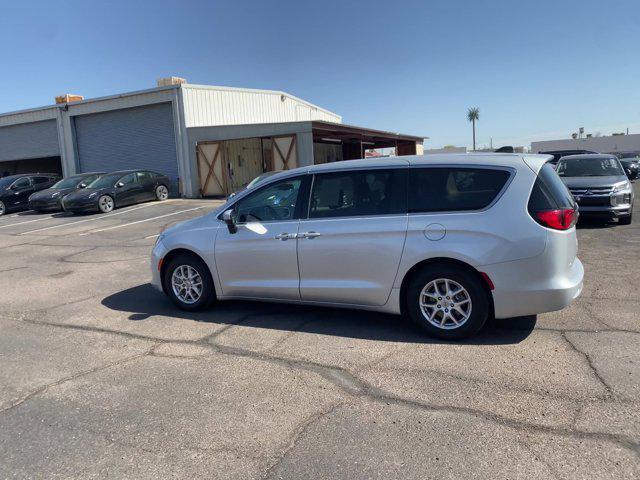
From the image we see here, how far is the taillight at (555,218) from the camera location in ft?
14.1

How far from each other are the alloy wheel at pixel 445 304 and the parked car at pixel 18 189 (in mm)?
21565

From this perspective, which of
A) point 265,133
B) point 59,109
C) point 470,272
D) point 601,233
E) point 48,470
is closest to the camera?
point 48,470

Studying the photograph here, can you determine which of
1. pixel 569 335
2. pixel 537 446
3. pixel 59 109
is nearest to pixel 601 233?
pixel 569 335

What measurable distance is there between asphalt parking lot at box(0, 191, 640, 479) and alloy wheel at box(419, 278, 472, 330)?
0.71 ft

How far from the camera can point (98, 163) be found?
26344mm

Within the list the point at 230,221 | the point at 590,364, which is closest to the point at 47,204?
the point at 230,221

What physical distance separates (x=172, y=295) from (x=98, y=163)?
2324 cm

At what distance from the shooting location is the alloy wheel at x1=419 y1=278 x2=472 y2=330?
14.8 feet

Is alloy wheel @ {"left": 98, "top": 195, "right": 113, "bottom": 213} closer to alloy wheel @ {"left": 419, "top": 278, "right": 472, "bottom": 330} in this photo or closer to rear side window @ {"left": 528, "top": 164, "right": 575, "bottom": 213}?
alloy wheel @ {"left": 419, "top": 278, "right": 472, "bottom": 330}

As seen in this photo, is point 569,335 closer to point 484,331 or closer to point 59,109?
point 484,331

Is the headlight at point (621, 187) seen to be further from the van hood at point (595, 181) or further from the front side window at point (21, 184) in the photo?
the front side window at point (21, 184)

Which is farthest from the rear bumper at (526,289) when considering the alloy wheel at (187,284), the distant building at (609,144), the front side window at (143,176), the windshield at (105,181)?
the distant building at (609,144)

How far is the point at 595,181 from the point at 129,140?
21.5 meters

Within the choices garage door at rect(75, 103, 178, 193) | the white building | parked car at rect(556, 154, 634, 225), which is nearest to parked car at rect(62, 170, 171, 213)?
the white building
